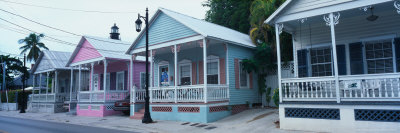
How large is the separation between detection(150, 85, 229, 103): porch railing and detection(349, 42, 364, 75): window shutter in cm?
582

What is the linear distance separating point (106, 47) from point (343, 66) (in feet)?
52.4

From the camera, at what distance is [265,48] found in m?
16.3

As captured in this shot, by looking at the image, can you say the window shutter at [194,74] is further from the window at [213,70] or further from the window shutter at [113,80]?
the window shutter at [113,80]

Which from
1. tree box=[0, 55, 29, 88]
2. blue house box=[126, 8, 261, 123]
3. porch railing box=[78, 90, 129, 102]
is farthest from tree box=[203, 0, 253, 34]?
tree box=[0, 55, 29, 88]

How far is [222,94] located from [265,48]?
411 cm

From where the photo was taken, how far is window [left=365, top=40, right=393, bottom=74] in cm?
1080

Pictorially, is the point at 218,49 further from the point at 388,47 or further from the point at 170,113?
the point at 388,47

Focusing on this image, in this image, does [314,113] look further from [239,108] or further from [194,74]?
[194,74]

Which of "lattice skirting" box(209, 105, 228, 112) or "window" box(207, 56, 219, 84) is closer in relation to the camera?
"lattice skirting" box(209, 105, 228, 112)

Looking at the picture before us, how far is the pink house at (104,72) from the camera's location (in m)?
19.4

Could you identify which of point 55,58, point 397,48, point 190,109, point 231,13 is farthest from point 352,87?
point 55,58

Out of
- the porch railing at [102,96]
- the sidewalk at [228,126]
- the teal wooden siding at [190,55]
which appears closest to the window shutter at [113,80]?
the porch railing at [102,96]

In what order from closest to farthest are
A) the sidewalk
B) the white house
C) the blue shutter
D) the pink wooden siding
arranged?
the white house → the sidewalk → the blue shutter → the pink wooden siding

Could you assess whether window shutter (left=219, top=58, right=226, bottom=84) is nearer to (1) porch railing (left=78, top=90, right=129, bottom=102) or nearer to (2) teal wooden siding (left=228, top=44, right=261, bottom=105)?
(2) teal wooden siding (left=228, top=44, right=261, bottom=105)
